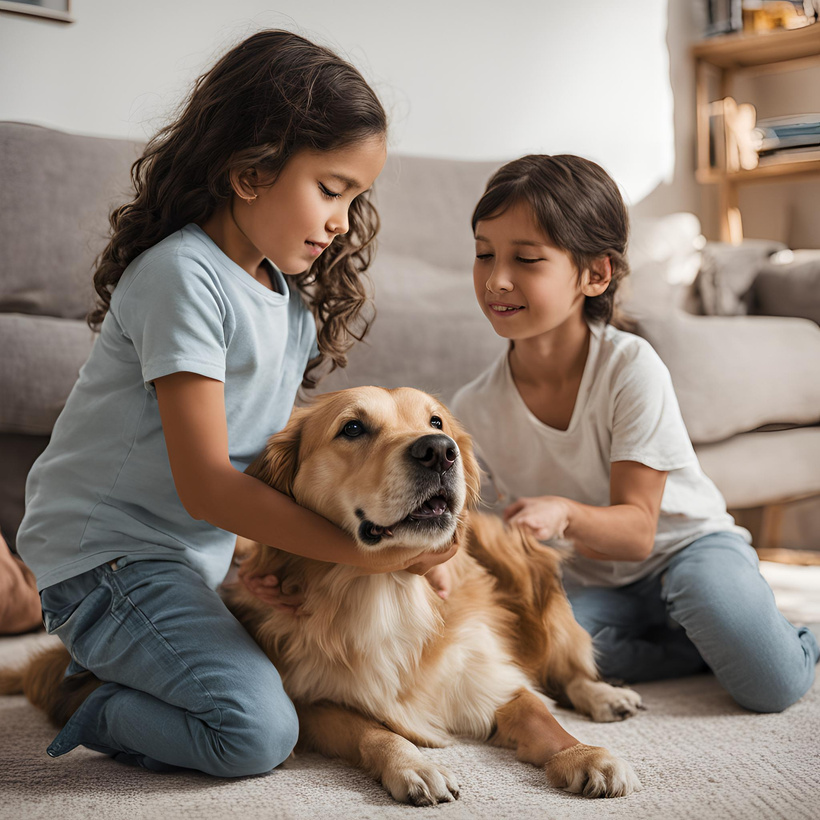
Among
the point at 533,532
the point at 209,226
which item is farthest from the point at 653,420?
the point at 209,226

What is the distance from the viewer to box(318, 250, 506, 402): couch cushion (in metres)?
2.17

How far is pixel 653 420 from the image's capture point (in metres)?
1.46

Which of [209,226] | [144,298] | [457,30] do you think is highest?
[457,30]

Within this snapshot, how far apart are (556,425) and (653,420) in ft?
0.65

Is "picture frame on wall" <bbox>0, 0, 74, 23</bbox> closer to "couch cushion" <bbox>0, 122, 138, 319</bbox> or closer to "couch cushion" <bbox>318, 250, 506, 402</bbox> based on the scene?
"couch cushion" <bbox>0, 122, 138, 319</bbox>

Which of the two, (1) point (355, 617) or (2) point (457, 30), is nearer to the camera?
(1) point (355, 617)

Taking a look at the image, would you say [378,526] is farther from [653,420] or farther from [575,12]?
[575,12]

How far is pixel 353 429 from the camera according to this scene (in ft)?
3.93

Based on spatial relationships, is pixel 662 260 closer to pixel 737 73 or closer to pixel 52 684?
pixel 737 73

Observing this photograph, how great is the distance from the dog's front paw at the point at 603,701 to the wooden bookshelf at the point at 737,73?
310 cm

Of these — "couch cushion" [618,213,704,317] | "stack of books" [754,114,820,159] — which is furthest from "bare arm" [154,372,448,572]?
"stack of books" [754,114,820,159]

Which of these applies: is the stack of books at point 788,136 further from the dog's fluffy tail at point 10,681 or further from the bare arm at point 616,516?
the dog's fluffy tail at point 10,681

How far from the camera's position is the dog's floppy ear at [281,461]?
1.24m

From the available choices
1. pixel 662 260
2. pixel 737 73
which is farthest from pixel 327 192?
pixel 737 73
